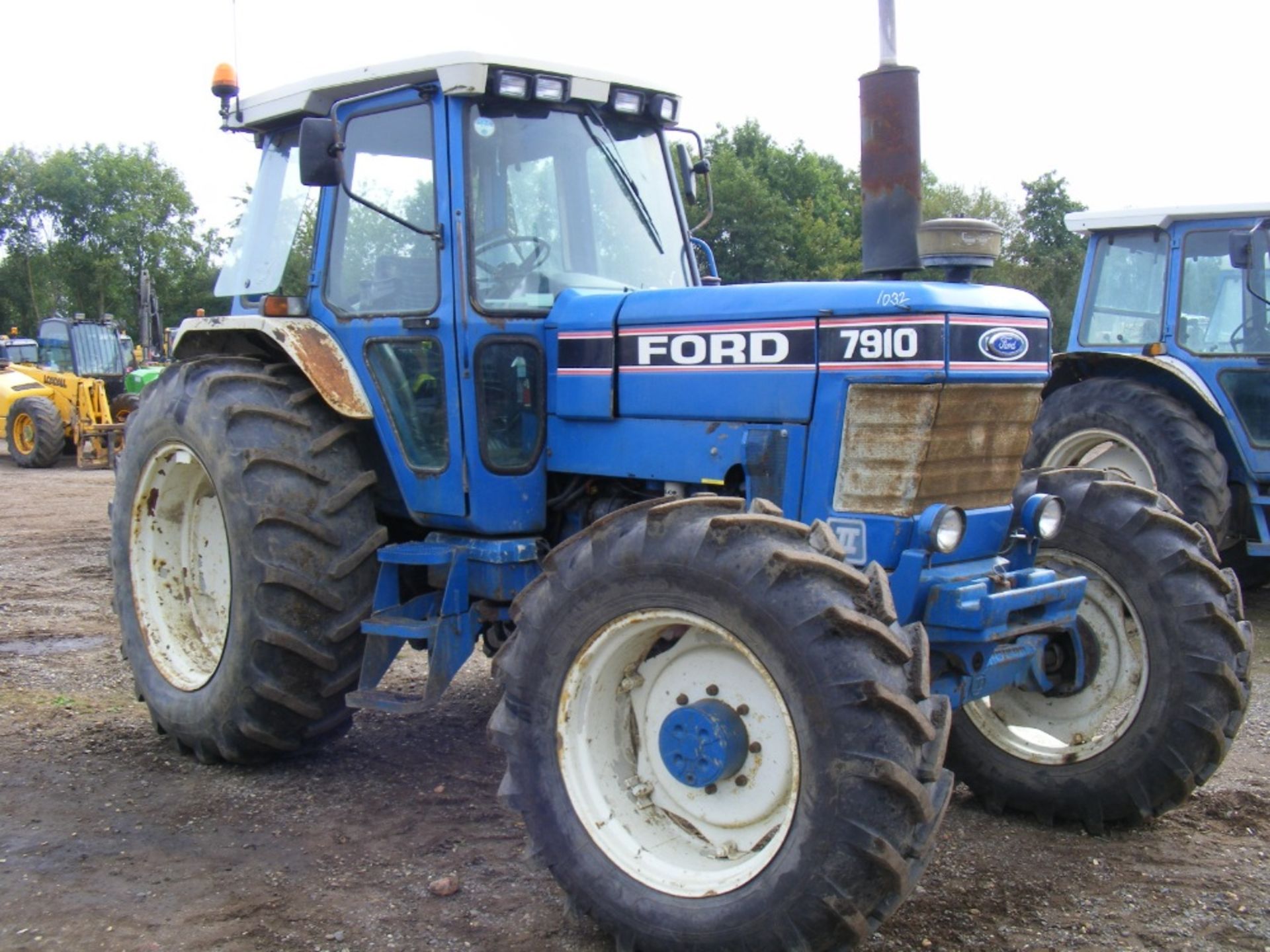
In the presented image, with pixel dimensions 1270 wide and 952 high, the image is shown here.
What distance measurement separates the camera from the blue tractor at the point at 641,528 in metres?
3.12

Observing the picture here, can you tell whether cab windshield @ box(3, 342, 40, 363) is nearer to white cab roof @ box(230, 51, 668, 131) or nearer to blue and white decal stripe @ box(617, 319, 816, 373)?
white cab roof @ box(230, 51, 668, 131)

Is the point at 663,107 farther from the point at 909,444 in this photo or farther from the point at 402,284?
the point at 909,444

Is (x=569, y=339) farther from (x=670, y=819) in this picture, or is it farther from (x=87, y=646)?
(x=87, y=646)

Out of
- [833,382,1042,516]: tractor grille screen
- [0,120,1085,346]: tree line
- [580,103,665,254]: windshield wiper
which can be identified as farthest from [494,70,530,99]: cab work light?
[0,120,1085,346]: tree line

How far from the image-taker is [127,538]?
521 cm

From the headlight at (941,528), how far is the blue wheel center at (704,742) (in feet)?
2.66

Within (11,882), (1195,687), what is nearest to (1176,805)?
(1195,687)

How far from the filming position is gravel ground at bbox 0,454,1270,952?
3455mm

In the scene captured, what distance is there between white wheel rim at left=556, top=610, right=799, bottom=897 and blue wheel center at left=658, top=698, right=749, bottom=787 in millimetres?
39

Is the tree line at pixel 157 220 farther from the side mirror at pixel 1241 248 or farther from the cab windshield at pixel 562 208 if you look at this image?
the cab windshield at pixel 562 208

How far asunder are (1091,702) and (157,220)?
145 feet

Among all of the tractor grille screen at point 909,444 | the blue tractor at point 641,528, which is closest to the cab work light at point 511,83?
the blue tractor at point 641,528

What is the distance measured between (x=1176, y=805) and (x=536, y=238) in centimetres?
299

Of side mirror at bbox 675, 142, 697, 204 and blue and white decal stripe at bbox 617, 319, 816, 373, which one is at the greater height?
side mirror at bbox 675, 142, 697, 204
